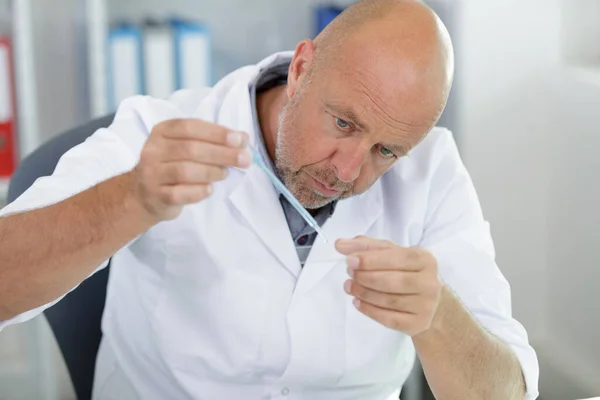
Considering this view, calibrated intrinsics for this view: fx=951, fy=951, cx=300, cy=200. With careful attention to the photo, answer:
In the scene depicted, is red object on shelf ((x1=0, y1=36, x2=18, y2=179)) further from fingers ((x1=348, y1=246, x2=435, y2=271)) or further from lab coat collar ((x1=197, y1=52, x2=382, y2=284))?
fingers ((x1=348, y1=246, x2=435, y2=271))

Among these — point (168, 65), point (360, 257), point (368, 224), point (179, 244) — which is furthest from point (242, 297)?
point (168, 65)

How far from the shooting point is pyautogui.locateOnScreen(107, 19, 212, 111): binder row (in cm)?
258

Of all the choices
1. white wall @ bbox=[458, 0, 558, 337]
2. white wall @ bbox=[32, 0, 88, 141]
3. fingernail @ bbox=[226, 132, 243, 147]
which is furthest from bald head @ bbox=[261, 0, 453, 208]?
white wall @ bbox=[32, 0, 88, 141]

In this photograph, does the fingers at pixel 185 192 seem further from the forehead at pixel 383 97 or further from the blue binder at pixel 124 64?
the blue binder at pixel 124 64

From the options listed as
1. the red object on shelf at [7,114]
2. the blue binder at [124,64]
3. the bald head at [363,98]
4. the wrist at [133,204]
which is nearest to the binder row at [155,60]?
the blue binder at [124,64]

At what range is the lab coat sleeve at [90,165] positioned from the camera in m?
1.32

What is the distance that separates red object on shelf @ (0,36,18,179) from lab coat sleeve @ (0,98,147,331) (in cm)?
105

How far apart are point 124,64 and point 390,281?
5.22ft

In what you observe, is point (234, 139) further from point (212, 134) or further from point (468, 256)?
point (468, 256)

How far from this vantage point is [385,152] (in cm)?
144

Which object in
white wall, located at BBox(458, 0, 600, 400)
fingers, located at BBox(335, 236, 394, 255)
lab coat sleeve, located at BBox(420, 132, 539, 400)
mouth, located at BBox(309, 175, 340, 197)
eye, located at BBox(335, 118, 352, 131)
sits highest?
eye, located at BBox(335, 118, 352, 131)

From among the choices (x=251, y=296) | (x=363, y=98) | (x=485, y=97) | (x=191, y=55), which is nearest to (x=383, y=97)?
(x=363, y=98)

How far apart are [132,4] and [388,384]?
165cm

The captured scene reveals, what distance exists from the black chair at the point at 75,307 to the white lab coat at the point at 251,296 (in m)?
0.03
